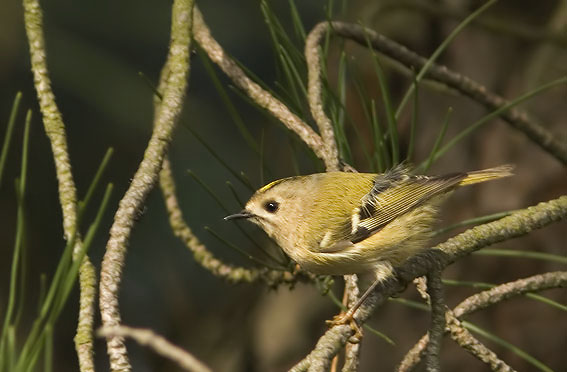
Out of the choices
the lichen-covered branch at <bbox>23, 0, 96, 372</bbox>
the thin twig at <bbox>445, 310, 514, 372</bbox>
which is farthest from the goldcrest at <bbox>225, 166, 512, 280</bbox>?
the lichen-covered branch at <bbox>23, 0, 96, 372</bbox>

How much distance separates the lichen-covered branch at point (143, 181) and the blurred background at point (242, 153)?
1130 mm

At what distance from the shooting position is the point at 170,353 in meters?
0.71

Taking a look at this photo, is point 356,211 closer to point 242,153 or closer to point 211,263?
point 211,263

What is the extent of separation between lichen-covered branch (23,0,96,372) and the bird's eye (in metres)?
0.64

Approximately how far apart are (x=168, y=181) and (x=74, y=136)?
48.1 inches

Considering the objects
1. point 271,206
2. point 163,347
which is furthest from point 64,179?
point 271,206

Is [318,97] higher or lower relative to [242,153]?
lower

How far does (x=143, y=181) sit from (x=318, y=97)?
50 centimetres

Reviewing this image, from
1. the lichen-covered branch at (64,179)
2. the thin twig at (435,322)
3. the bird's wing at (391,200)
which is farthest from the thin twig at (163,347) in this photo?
the bird's wing at (391,200)

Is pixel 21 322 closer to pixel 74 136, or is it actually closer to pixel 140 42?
pixel 74 136

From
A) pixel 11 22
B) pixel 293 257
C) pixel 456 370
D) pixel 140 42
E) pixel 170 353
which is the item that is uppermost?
pixel 140 42

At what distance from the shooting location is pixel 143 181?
1056mm

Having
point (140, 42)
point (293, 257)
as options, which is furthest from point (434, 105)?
point (293, 257)

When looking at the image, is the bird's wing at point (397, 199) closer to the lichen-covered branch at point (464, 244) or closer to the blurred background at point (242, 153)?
the lichen-covered branch at point (464, 244)
